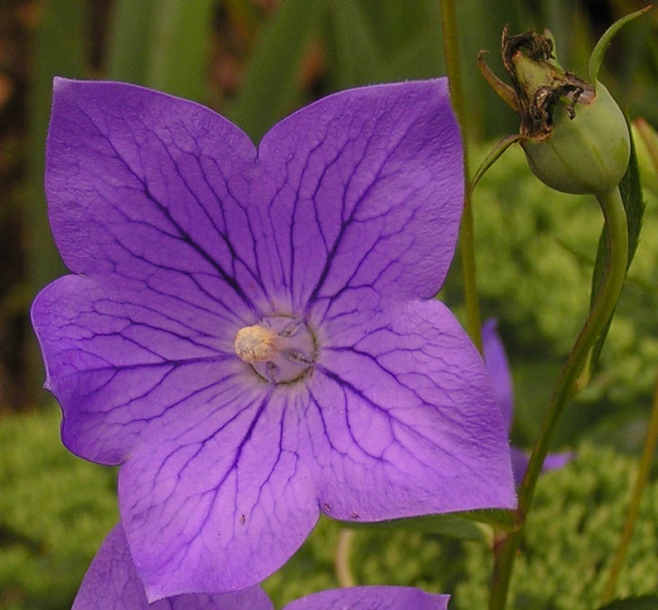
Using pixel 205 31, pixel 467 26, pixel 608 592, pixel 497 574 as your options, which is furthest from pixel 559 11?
pixel 497 574

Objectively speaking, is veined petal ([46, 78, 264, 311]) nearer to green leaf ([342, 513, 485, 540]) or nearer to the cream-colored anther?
the cream-colored anther

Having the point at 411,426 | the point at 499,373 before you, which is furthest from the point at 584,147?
the point at 499,373

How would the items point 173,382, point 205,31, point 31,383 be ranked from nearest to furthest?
point 173,382 < point 205,31 < point 31,383

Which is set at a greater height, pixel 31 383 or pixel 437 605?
pixel 437 605

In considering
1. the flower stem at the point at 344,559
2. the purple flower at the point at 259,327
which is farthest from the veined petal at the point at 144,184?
the flower stem at the point at 344,559

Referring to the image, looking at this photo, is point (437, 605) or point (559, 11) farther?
point (559, 11)

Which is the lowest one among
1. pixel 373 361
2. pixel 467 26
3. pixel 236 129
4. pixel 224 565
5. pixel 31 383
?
pixel 31 383

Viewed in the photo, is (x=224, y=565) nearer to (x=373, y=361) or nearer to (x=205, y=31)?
(x=373, y=361)

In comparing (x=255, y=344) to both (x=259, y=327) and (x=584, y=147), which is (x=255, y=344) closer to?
(x=259, y=327)
